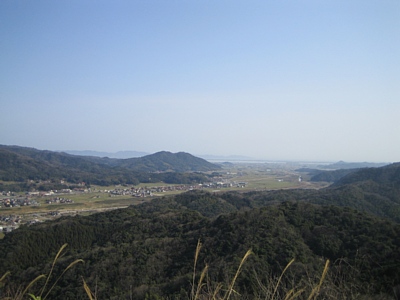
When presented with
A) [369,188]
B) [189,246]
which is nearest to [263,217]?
[189,246]

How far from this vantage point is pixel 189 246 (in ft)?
61.3

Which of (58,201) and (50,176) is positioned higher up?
(50,176)

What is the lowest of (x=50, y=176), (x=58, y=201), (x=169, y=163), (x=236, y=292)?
(x=58, y=201)

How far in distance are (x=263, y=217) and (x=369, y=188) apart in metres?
35.2

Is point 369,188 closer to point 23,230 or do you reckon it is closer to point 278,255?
point 278,255

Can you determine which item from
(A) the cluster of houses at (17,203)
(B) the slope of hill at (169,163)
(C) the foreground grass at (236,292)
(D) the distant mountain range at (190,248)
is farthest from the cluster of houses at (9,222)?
(B) the slope of hill at (169,163)

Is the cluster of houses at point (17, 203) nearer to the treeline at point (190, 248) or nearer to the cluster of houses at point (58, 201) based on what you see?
the cluster of houses at point (58, 201)

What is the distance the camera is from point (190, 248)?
18.3 metres

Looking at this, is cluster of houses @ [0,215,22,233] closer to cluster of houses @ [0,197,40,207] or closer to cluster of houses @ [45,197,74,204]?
cluster of houses @ [0,197,40,207]

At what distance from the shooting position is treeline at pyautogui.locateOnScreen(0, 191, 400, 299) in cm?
1229

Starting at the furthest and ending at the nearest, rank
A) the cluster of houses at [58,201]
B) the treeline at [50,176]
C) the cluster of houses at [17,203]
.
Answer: the treeline at [50,176] < the cluster of houses at [58,201] < the cluster of houses at [17,203]

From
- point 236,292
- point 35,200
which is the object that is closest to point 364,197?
point 236,292

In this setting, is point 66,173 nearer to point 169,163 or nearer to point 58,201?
point 58,201

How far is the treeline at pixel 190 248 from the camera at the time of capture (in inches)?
484
